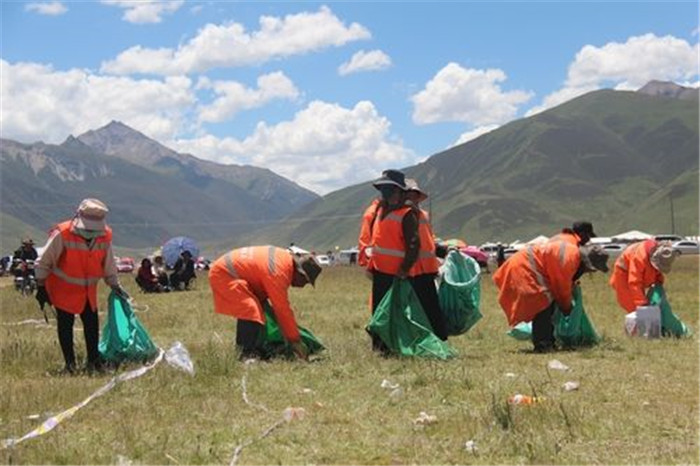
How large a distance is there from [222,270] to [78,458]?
4970 mm

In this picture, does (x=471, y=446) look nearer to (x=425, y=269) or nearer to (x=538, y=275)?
(x=425, y=269)

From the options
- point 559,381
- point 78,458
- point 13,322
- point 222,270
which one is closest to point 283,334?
point 222,270

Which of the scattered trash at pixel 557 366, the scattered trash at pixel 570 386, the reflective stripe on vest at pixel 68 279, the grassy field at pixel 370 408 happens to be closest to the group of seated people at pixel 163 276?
the grassy field at pixel 370 408

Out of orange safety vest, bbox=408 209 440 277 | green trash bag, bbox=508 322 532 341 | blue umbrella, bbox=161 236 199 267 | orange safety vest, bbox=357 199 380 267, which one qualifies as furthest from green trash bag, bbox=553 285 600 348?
blue umbrella, bbox=161 236 199 267

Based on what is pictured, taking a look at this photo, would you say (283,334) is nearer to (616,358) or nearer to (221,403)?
(221,403)

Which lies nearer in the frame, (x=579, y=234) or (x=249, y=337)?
(x=249, y=337)

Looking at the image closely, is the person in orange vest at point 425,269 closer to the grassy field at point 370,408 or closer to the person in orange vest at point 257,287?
the grassy field at point 370,408

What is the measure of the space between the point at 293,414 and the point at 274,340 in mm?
3744

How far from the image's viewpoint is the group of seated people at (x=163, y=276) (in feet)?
95.3

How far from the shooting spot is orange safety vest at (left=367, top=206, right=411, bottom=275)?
1060 centimetres

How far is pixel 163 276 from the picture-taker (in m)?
29.9

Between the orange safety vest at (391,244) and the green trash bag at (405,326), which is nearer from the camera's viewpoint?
the green trash bag at (405,326)

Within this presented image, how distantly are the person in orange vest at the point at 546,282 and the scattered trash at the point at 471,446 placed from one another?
5.22 metres

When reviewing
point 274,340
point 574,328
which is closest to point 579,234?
point 574,328
